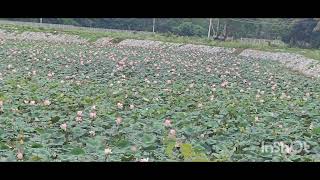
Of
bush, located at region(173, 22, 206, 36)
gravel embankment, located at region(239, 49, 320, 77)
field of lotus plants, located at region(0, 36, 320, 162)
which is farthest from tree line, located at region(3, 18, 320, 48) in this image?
field of lotus plants, located at region(0, 36, 320, 162)

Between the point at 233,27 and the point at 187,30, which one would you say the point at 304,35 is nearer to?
the point at 233,27

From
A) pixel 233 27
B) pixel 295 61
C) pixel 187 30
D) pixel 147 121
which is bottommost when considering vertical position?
pixel 187 30

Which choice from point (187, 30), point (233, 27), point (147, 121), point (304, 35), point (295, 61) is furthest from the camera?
point (187, 30)

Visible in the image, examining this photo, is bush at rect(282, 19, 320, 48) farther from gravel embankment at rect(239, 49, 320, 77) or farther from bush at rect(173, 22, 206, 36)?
bush at rect(173, 22, 206, 36)

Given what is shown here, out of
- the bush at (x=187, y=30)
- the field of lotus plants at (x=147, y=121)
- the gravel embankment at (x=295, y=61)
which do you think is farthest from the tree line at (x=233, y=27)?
the field of lotus plants at (x=147, y=121)

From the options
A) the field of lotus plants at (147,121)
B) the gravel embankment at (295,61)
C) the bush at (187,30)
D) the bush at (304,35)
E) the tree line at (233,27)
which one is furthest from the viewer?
the bush at (187,30)

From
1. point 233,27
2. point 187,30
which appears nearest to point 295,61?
point 233,27

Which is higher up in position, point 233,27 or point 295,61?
point 295,61

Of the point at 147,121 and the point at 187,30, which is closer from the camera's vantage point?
the point at 147,121

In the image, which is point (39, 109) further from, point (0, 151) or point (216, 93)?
point (216, 93)

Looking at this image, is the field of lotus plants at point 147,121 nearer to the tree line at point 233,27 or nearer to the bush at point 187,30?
the tree line at point 233,27
